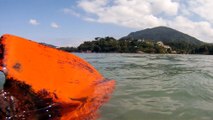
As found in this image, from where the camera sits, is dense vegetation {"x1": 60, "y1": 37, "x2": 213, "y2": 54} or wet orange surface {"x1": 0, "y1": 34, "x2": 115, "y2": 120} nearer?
wet orange surface {"x1": 0, "y1": 34, "x2": 115, "y2": 120}

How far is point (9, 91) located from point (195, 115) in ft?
12.1

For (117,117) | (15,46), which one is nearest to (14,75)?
(15,46)

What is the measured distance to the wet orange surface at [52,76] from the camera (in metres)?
4.13

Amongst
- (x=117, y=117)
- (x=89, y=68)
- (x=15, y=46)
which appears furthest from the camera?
(x=89, y=68)

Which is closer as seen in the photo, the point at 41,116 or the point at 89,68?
the point at 41,116

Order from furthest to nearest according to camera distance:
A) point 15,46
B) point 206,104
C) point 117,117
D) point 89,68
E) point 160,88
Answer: point 160,88 < point 206,104 < point 89,68 < point 117,117 < point 15,46

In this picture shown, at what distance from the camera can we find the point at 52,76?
4.65m

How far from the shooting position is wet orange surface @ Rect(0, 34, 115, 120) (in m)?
4.13

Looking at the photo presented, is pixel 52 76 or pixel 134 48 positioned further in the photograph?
pixel 134 48

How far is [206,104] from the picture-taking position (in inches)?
269

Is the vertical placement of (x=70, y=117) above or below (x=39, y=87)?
below

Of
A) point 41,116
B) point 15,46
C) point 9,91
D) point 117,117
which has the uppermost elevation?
point 15,46

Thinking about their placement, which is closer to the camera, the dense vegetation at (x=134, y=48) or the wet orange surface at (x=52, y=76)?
the wet orange surface at (x=52, y=76)

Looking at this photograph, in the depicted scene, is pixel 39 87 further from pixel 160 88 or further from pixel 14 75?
pixel 160 88
